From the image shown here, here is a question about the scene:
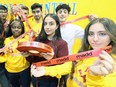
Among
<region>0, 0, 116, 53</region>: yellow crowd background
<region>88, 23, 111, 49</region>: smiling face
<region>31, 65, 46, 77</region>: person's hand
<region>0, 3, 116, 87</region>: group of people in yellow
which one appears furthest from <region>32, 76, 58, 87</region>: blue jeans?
<region>0, 0, 116, 53</region>: yellow crowd background

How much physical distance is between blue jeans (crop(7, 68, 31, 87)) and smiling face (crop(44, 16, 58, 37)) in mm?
748

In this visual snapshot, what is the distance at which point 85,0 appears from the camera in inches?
140

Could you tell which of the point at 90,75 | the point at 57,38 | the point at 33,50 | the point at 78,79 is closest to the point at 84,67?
the point at 78,79

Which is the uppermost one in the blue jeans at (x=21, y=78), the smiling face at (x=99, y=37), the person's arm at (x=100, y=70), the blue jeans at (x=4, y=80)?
the smiling face at (x=99, y=37)

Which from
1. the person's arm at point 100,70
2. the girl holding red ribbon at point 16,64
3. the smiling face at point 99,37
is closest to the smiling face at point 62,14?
the girl holding red ribbon at point 16,64

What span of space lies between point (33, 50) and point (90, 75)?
1.77 ft

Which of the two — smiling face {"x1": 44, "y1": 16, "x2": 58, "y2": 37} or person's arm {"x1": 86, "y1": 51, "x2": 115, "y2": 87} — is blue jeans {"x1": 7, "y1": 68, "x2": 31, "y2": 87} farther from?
person's arm {"x1": 86, "y1": 51, "x2": 115, "y2": 87}

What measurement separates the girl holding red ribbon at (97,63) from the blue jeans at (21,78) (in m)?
1.12

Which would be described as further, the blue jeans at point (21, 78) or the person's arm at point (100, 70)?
the blue jeans at point (21, 78)

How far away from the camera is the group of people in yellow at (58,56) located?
1095mm

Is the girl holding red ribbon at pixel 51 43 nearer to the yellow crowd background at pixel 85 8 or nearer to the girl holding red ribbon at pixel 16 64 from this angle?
the girl holding red ribbon at pixel 16 64

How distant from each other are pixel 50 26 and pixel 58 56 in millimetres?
304

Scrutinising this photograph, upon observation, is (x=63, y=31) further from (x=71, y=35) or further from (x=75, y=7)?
(x=75, y=7)

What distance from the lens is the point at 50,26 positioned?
203 centimetres
